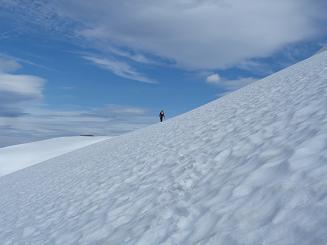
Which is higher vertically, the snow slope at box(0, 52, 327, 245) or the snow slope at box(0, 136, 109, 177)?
the snow slope at box(0, 136, 109, 177)

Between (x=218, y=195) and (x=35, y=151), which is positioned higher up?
(x=35, y=151)

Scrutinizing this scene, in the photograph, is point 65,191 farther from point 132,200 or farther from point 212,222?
point 212,222

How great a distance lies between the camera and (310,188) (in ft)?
10.2

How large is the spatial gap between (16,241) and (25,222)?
1.20m

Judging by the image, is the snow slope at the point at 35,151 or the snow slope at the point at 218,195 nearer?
the snow slope at the point at 218,195

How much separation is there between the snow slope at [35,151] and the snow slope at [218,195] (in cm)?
2454

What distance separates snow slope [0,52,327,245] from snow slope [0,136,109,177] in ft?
A: 80.5

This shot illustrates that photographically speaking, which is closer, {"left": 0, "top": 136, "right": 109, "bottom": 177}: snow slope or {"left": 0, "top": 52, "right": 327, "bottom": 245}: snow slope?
{"left": 0, "top": 52, "right": 327, "bottom": 245}: snow slope

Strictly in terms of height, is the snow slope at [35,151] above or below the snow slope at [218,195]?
above

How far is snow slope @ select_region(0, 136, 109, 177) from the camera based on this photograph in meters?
31.7

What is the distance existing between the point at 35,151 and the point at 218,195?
1342 inches

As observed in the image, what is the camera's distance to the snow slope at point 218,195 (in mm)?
3043

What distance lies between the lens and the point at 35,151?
35500mm

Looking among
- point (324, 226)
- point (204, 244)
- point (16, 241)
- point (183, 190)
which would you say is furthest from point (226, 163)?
point (16, 241)
